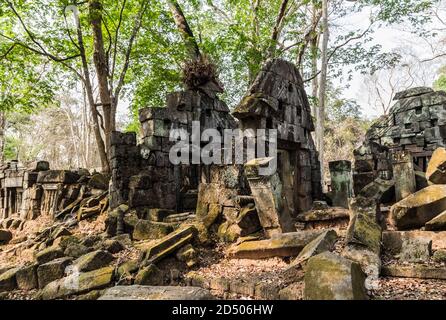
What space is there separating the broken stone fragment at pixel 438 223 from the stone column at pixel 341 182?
366 centimetres

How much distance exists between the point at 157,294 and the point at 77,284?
6.50ft

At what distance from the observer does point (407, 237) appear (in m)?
4.42

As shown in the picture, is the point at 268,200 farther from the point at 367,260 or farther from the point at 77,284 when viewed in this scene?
the point at 77,284

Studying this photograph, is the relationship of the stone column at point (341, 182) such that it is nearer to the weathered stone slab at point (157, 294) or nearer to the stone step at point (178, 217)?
the stone step at point (178, 217)

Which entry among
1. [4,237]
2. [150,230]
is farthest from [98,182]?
[150,230]

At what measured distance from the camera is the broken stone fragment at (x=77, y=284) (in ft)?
14.8

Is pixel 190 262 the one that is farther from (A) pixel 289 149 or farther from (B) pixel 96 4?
(B) pixel 96 4

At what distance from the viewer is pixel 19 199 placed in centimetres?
1187

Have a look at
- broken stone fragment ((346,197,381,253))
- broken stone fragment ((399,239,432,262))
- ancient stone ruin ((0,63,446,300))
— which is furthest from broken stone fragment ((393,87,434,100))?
broken stone fragment ((399,239,432,262))

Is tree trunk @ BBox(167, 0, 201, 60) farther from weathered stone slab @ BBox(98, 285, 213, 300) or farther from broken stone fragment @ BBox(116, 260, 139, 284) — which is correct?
weathered stone slab @ BBox(98, 285, 213, 300)

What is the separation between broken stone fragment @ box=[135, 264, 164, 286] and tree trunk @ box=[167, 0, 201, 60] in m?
10.1

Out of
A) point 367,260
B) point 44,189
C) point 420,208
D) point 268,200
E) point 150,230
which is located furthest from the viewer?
point 44,189

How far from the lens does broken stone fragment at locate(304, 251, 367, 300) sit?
8.98 ft

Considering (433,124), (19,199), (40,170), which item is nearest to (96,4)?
(40,170)
